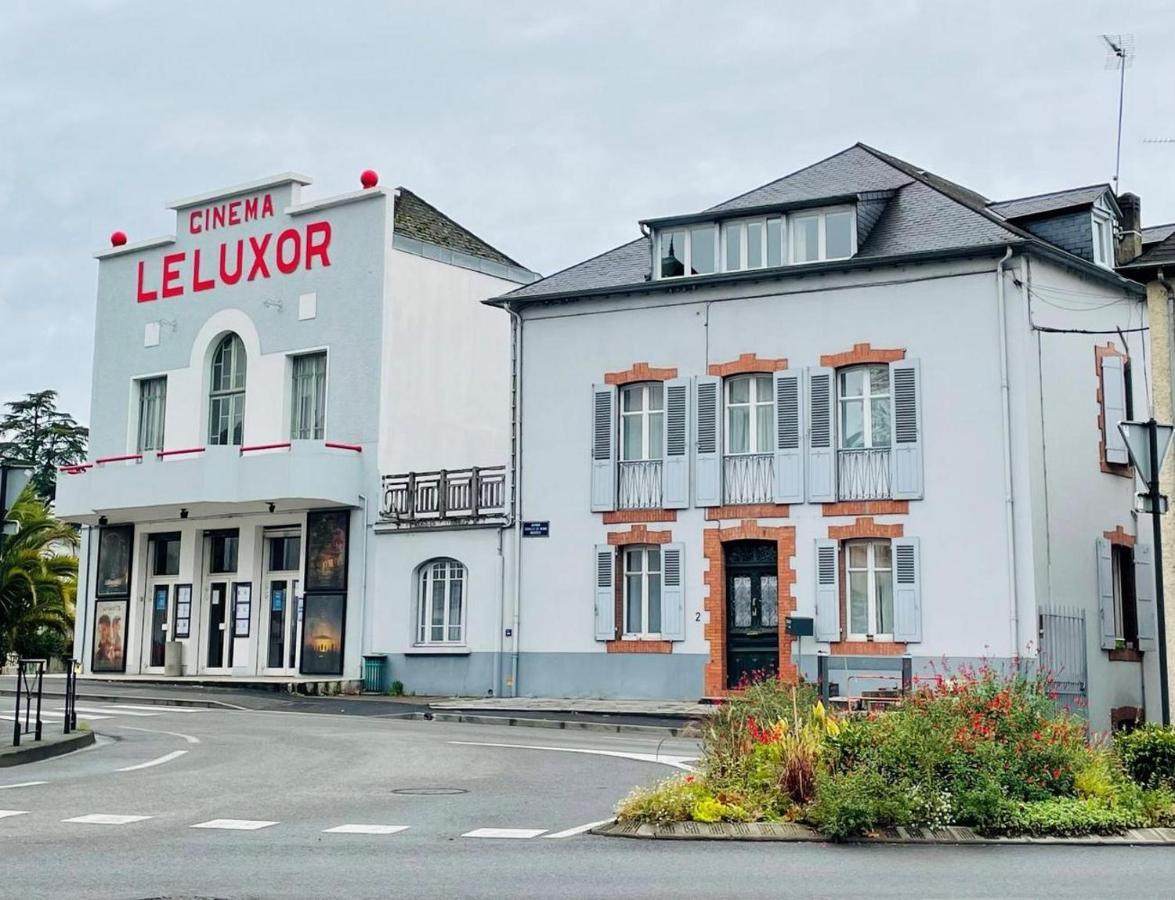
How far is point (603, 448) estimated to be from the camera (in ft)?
95.7

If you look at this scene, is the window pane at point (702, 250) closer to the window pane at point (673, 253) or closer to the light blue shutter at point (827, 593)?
the window pane at point (673, 253)

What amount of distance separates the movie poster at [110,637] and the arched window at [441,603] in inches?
351

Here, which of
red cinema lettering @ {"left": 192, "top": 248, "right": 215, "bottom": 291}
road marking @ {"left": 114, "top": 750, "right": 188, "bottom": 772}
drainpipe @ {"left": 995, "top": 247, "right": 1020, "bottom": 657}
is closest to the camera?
road marking @ {"left": 114, "top": 750, "right": 188, "bottom": 772}

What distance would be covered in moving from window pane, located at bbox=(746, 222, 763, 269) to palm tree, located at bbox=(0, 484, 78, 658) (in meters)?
21.0

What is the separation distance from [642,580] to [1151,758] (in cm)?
1661

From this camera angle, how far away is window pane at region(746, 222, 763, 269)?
28266 mm

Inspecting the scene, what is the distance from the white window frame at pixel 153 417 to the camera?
37438 millimetres

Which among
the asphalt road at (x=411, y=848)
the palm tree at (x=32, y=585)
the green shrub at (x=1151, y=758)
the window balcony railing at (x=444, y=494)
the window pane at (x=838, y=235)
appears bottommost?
the asphalt road at (x=411, y=848)

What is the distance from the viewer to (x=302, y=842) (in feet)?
35.6

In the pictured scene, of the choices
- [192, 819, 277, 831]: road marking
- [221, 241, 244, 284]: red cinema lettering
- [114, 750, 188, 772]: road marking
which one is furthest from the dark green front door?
[192, 819, 277, 831]: road marking

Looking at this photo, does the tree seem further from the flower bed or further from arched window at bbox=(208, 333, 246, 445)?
the flower bed

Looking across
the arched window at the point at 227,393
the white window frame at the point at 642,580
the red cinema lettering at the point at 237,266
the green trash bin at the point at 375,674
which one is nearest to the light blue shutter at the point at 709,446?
the white window frame at the point at 642,580

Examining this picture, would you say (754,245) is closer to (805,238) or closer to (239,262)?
(805,238)

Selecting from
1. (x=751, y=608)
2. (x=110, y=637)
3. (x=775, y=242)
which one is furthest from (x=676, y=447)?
(x=110, y=637)
